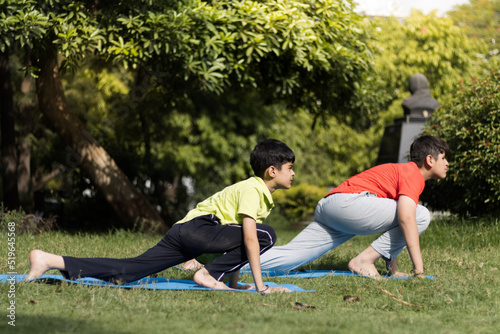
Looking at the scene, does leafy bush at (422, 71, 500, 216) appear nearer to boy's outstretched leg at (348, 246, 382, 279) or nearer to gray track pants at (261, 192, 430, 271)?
gray track pants at (261, 192, 430, 271)

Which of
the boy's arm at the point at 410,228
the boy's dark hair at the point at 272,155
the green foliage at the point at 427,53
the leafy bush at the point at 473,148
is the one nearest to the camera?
the boy's dark hair at the point at 272,155

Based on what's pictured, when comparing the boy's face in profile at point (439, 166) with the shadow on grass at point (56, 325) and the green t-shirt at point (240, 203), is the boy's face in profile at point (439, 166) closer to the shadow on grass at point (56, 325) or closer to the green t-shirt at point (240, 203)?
the green t-shirt at point (240, 203)

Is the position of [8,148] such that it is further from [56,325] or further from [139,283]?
[56,325]

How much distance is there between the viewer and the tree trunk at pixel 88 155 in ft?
32.3

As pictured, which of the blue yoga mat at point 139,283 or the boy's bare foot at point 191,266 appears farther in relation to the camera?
the boy's bare foot at point 191,266

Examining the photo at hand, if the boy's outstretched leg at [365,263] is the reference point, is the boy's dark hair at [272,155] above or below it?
above

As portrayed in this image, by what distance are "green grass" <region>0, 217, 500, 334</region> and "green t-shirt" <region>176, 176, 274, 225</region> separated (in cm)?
56

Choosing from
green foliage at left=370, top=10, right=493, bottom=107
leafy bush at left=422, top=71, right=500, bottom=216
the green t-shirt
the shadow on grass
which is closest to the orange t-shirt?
the green t-shirt

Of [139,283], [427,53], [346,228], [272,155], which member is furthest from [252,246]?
[427,53]

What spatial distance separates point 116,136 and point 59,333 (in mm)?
11463

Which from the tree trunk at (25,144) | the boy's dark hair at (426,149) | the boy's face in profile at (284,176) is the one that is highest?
the boy's dark hair at (426,149)

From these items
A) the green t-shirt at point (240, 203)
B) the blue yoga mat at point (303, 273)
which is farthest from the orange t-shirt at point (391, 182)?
the green t-shirt at point (240, 203)

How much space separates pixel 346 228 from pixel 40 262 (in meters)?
2.41

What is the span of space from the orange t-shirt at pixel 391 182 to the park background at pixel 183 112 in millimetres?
775
